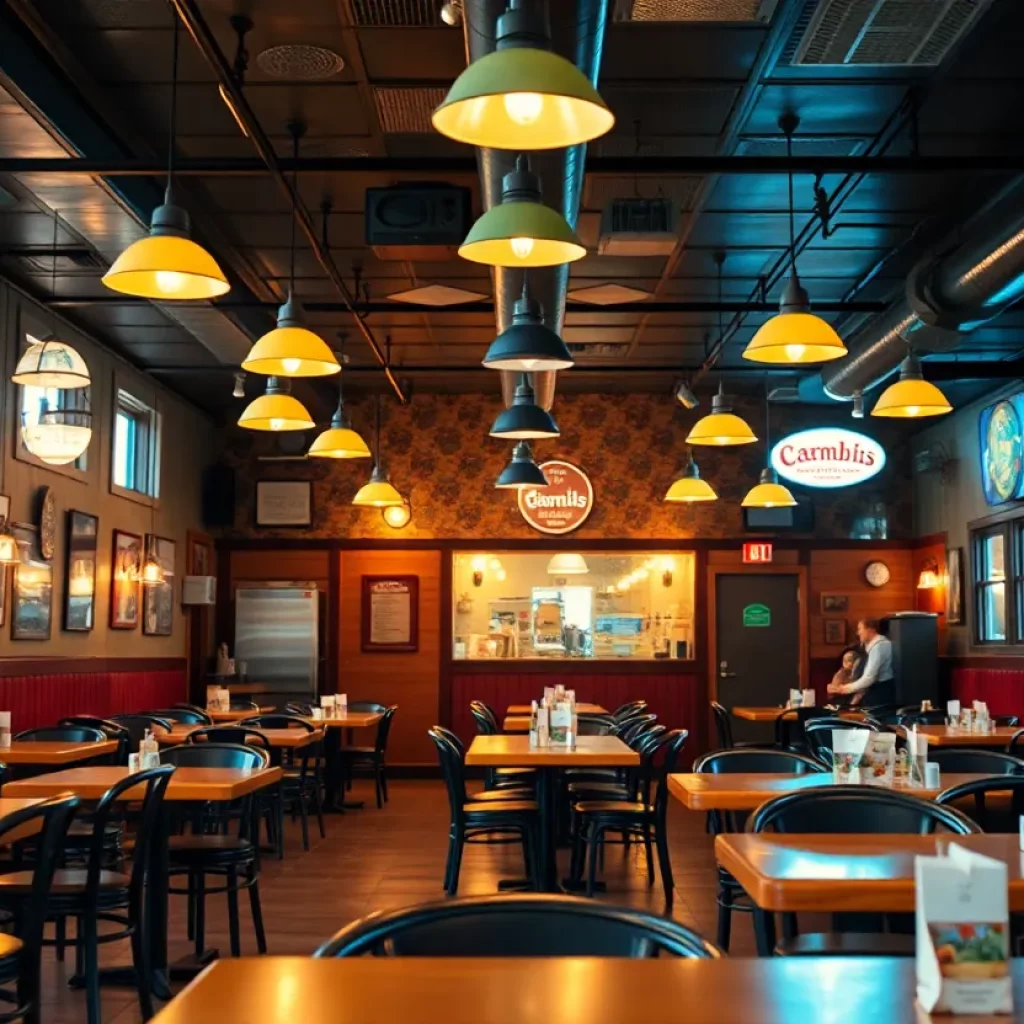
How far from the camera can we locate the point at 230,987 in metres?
2.03

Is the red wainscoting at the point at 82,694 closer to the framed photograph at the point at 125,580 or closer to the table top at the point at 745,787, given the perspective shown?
the framed photograph at the point at 125,580

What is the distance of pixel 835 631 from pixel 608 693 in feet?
8.33

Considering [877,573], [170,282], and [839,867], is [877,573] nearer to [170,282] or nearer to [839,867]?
[170,282]

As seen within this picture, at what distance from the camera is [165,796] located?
17.0ft

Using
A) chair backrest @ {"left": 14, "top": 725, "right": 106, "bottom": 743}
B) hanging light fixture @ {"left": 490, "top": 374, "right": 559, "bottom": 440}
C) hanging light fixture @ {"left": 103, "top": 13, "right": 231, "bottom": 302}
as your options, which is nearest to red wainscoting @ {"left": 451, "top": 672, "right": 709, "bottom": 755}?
chair backrest @ {"left": 14, "top": 725, "right": 106, "bottom": 743}

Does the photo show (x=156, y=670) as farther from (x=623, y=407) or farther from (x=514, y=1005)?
(x=514, y=1005)

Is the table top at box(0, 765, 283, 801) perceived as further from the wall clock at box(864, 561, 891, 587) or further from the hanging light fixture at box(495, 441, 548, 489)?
the wall clock at box(864, 561, 891, 587)

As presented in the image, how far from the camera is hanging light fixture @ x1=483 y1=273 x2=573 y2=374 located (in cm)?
616

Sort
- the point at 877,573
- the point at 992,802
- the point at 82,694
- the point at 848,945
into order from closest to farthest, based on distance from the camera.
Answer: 1. the point at 848,945
2. the point at 992,802
3. the point at 82,694
4. the point at 877,573

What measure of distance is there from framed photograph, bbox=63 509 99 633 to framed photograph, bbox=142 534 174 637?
56.1 inches

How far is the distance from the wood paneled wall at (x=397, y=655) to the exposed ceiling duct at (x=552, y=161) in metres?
5.96

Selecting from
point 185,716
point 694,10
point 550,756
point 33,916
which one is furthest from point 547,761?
point 185,716

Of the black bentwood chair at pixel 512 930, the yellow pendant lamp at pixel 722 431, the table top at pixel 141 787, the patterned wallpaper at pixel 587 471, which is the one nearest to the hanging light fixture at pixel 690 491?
the yellow pendant lamp at pixel 722 431

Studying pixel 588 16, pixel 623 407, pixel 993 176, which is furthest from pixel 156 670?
pixel 588 16
